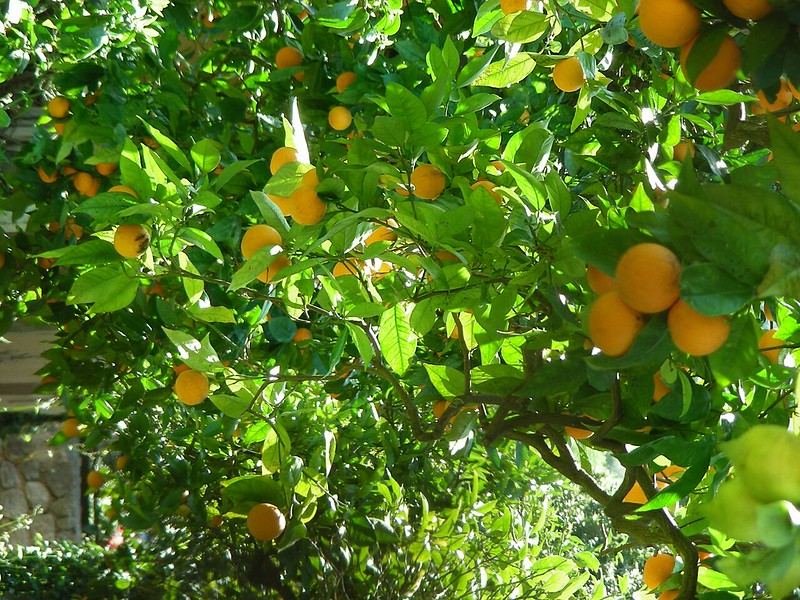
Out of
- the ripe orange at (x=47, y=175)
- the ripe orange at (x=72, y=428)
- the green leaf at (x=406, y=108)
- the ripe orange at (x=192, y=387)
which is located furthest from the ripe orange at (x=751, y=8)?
the ripe orange at (x=72, y=428)

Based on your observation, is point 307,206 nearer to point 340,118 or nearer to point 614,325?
point 614,325

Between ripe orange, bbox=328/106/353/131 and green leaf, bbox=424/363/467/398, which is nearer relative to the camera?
green leaf, bbox=424/363/467/398

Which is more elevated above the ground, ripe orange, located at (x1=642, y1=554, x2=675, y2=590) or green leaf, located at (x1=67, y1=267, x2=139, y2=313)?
green leaf, located at (x1=67, y1=267, x2=139, y2=313)

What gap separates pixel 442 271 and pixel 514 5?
0.91ft

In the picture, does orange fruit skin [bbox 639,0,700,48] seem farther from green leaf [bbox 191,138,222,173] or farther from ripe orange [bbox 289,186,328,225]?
green leaf [bbox 191,138,222,173]

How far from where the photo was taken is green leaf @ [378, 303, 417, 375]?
771 millimetres

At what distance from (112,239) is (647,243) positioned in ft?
2.21

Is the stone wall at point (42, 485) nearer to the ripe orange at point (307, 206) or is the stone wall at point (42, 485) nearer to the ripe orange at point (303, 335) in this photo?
the ripe orange at point (303, 335)

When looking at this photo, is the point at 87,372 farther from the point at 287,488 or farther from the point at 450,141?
the point at 450,141

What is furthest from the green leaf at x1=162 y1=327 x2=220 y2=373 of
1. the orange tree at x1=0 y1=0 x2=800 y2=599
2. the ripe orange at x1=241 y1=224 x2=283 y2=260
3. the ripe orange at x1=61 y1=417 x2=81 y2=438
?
the ripe orange at x1=61 y1=417 x2=81 y2=438

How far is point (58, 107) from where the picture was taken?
137cm

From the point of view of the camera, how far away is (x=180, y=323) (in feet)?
4.31

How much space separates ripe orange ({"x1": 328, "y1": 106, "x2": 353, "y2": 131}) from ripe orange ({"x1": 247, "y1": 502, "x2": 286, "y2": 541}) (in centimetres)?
56

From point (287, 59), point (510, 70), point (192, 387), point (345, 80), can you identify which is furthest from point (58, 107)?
point (510, 70)
